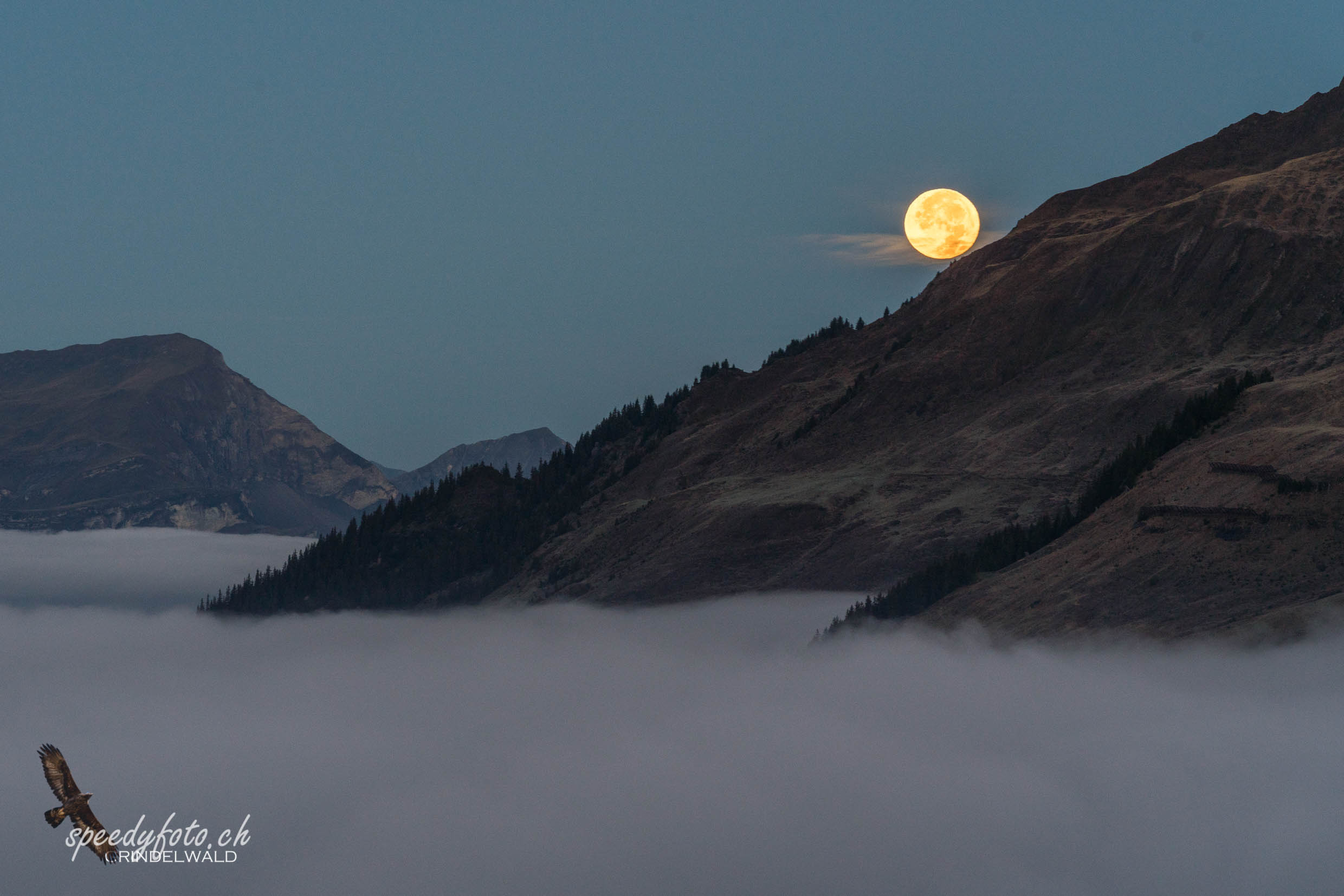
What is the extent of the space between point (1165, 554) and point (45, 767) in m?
115

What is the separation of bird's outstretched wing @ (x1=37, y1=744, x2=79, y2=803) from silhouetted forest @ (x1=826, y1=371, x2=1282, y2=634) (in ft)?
420

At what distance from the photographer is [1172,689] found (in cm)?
13900

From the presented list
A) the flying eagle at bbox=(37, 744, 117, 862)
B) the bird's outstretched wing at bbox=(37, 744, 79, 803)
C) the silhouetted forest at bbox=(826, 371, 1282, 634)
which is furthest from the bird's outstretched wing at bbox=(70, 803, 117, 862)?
the silhouetted forest at bbox=(826, 371, 1282, 634)

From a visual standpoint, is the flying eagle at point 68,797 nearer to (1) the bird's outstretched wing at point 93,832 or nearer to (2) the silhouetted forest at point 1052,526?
(1) the bird's outstretched wing at point 93,832

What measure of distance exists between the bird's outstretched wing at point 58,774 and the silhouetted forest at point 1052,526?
420 ft

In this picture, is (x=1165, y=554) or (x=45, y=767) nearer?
(x=45, y=767)

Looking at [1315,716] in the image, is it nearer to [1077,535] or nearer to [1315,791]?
[1315,791]

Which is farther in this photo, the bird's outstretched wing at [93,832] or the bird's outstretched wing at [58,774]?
the bird's outstretched wing at [58,774]

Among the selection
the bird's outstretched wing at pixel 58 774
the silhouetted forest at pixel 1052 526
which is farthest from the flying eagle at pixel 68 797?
the silhouetted forest at pixel 1052 526

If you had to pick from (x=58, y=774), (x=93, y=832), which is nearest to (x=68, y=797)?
(x=58, y=774)

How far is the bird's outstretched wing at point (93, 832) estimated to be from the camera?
267 feet

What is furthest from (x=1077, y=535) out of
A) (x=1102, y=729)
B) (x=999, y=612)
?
(x=1102, y=729)

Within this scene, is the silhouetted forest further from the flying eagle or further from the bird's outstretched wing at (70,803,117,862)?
the flying eagle

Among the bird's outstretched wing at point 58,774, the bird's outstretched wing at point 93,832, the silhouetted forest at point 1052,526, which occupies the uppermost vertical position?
the silhouetted forest at point 1052,526
